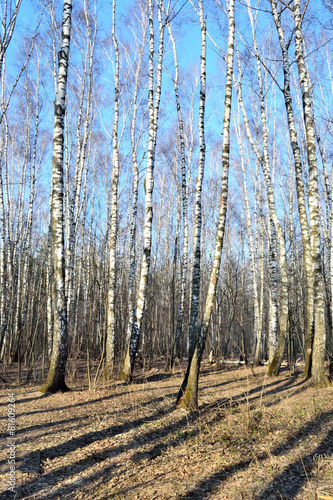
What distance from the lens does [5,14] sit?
263 inches

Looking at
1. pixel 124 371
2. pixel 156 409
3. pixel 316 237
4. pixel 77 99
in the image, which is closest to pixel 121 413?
pixel 156 409

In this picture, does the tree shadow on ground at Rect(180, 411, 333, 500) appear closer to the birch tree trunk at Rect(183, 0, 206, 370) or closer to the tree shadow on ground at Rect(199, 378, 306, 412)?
the tree shadow on ground at Rect(199, 378, 306, 412)

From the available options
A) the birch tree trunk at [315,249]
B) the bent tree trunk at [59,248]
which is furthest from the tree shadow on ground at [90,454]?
the birch tree trunk at [315,249]

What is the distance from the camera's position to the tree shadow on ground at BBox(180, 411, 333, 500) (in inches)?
122

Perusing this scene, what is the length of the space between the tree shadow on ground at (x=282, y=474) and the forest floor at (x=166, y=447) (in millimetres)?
10

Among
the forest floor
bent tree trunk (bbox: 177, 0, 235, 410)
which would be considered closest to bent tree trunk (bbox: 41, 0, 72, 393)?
the forest floor

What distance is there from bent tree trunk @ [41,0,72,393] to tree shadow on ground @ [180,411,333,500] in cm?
364

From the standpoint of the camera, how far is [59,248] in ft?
20.6

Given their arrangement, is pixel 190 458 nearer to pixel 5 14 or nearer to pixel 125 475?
pixel 125 475

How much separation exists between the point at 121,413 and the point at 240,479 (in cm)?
244

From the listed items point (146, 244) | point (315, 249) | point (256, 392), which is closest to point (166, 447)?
point (256, 392)

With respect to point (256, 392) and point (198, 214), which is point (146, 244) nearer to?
point (198, 214)

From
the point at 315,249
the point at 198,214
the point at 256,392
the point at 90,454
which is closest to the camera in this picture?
the point at 90,454

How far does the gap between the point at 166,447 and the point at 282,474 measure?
1.46 m
